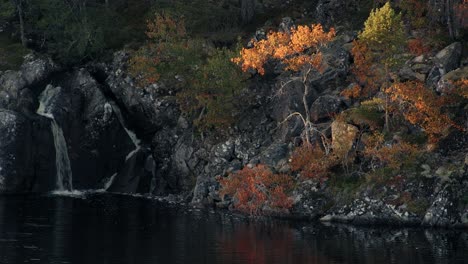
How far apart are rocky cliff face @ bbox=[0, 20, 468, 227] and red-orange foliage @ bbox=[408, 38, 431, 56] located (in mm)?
2120

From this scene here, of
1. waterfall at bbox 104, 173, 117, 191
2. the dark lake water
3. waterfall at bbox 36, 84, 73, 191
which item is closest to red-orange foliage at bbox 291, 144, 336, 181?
the dark lake water

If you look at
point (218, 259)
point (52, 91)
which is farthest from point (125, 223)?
point (52, 91)

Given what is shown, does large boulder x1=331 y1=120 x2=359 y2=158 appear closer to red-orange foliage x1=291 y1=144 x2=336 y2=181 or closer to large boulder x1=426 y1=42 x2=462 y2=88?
red-orange foliage x1=291 y1=144 x2=336 y2=181

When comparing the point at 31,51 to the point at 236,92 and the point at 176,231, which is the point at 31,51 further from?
the point at 176,231

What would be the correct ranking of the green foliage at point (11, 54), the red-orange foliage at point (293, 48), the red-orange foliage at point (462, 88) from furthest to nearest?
the green foliage at point (11, 54) < the red-orange foliage at point (293, 48) < the red-orange foliage at point (462, 88)

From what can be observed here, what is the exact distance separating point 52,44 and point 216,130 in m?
26.0

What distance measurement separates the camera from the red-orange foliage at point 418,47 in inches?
3098

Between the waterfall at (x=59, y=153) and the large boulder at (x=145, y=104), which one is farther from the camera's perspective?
the large boulder at (x=145, y=104)

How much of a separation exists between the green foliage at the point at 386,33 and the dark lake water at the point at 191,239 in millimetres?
18697

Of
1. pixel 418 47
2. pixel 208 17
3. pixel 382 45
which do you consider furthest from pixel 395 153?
pixel 208 17

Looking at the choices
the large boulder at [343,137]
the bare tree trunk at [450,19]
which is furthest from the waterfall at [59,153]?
the bare tree trunk at [450,19]

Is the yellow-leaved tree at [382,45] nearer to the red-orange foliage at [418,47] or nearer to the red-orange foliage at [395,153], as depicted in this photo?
the red-orange foliage at [418,47]

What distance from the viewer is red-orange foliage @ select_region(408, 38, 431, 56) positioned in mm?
78688

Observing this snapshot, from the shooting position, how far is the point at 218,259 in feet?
156
